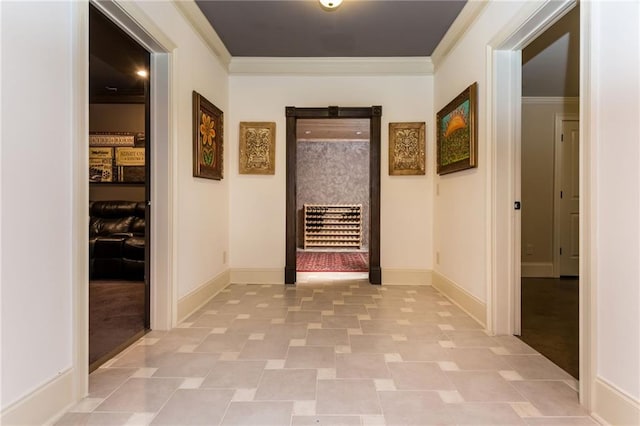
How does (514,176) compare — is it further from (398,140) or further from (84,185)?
(84,185)

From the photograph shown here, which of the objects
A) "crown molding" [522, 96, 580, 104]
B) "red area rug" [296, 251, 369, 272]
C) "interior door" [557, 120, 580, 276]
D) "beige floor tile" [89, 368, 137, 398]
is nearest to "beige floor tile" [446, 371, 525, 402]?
"beige floor tile" [89, 368, 137, 398]

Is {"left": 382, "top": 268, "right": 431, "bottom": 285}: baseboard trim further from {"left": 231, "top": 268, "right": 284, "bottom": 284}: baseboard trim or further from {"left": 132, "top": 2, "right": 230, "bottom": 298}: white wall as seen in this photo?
{"left": 132, "top": 2, "right": 230, "bottom": 298}: white wall

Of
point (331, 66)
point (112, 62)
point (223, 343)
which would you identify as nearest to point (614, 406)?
point (223, 343)

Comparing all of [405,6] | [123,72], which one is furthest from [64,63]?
[123,72]

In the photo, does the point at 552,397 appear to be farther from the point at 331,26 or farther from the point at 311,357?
the point at 331,26

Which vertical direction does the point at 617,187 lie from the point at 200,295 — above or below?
above

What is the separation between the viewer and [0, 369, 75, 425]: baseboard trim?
4.36ft

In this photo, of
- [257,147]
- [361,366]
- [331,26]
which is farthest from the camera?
[257,147]

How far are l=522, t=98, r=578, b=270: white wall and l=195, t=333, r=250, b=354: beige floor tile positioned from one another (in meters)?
4.06

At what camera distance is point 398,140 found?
409 centimetres

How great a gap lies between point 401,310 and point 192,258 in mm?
1854

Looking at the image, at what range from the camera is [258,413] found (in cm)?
156

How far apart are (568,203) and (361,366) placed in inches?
166

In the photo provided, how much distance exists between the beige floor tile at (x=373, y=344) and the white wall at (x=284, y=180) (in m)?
1.75
